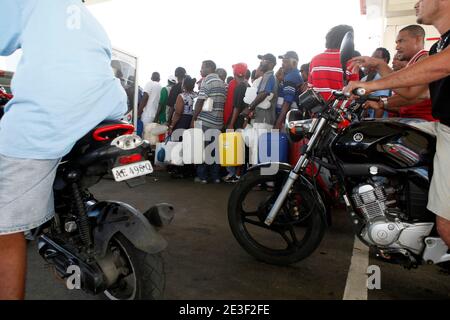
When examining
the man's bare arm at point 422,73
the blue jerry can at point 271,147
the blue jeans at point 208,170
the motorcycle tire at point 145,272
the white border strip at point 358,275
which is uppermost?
the man's bare arm at point 422,73

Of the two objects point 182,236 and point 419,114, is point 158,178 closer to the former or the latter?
point 182,236

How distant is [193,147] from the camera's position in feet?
18.7

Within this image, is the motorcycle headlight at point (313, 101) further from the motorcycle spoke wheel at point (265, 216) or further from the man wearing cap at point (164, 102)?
the man wearing cap at point (164, 102)

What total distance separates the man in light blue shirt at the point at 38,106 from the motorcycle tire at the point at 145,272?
410mm

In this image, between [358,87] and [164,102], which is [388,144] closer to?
[358,87]

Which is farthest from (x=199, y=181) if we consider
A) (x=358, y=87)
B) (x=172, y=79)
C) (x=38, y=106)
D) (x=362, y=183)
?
(x=38, y=106)

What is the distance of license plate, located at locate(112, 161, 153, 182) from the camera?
1.60m

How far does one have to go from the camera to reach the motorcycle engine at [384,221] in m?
2.02

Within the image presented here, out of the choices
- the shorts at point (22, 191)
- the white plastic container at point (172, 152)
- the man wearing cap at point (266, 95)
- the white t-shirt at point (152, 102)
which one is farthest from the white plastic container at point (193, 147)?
the shorts at point (22, 191)

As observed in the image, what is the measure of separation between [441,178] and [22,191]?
79.6 inches

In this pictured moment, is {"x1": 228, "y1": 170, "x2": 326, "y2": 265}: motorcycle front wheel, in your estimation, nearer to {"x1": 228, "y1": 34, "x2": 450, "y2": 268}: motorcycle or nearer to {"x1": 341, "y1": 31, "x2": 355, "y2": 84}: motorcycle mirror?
{"x1": 228, "y1": 34, "x2": 450, "y2": 268}: motorcycle

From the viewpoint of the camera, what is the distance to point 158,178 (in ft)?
20.2

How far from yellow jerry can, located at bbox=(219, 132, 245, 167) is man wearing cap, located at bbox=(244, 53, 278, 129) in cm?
36
